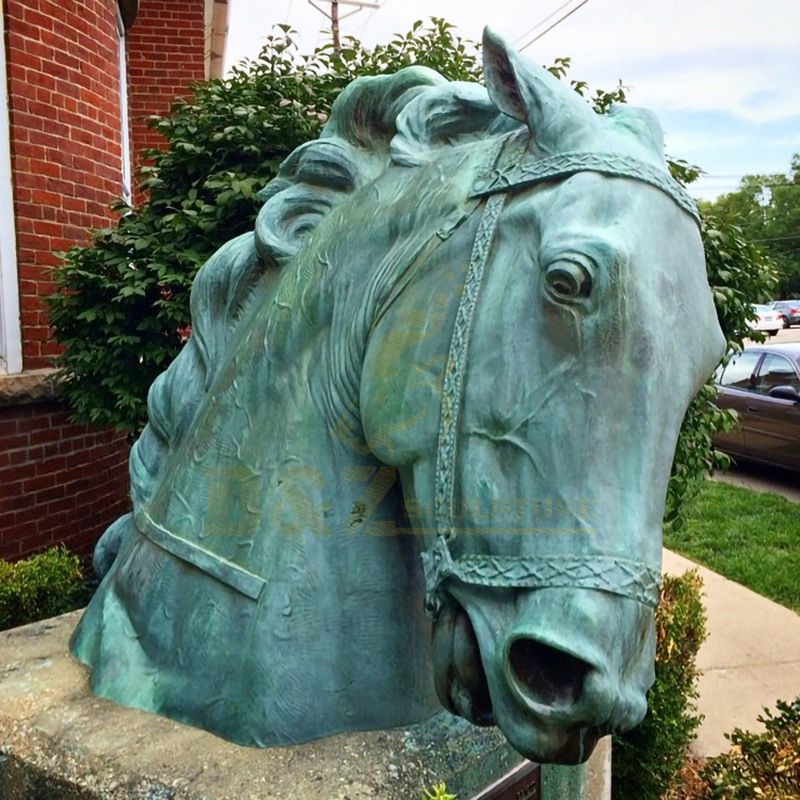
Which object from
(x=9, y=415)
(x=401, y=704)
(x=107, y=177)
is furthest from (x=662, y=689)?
(x=107, y=177)

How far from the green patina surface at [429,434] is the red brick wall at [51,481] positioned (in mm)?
3659

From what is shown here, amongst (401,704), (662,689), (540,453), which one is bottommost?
(662,689)

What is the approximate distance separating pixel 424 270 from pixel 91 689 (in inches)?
42.3

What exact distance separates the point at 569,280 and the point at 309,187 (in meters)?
0.70

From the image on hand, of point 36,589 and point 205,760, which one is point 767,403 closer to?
point 36,589

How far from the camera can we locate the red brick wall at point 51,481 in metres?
4.85

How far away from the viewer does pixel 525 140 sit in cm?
114

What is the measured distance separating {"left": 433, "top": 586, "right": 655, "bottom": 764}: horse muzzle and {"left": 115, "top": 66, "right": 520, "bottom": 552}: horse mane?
73 cm

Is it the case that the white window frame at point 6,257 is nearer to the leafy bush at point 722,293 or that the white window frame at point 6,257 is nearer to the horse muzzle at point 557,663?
the leafy bush at point 722,293

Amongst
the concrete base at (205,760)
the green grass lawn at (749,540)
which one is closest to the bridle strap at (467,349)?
the concrete base at (205,760)

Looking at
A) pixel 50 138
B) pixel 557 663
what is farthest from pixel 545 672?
pixel 50 138

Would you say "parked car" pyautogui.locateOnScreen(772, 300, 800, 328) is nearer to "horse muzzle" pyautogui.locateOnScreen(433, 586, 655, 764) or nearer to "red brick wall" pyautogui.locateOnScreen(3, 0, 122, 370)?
"red brick wall" pyautogui.locateOnScreen(3, 0, 122, 370)

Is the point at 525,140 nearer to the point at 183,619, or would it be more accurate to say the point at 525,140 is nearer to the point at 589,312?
the point at 589,312

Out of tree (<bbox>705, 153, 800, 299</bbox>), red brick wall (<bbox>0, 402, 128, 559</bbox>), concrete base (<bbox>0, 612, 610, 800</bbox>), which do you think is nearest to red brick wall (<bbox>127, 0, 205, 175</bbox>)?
red brick wall (<bbox>0, 402, 128, 559</bbox>)
